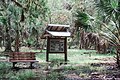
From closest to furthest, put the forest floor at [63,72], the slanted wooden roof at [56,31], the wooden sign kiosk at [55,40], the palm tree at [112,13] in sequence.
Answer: the forest floor at [63,72]
the palm tree at [112,13]
the slanted wooden roof at [56,31]
the wooden sign kiosk at [55,40]

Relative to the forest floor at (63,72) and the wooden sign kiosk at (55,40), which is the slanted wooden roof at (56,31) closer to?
the wooden sign kiosk at (55,40)

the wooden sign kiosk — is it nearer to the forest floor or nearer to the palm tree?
the forest floor

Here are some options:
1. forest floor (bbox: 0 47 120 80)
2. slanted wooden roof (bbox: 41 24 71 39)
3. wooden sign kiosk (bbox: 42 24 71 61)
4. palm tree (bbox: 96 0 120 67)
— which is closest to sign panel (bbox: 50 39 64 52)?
wooden sign kiosk (bbox: 42 24 71 61)

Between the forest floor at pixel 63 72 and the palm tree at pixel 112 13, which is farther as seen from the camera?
the palm tree at pixel 112 13

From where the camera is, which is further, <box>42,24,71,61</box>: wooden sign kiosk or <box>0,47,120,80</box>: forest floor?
<box>42,24,71,61</box>: wooden sign kiosk

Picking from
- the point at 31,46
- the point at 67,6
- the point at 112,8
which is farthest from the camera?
the point at 31,46

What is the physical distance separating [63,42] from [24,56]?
4.18 metres

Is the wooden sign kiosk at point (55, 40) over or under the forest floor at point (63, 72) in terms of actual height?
over

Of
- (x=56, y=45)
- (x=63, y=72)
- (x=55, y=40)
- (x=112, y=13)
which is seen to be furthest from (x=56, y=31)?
(x=63, y=72)

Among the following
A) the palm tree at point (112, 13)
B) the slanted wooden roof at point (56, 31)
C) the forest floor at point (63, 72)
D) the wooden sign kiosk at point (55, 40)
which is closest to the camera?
the forest floor at point (63, 72)

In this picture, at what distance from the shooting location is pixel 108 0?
12.4 metres

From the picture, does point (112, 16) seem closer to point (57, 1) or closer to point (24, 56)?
point (24, 56)

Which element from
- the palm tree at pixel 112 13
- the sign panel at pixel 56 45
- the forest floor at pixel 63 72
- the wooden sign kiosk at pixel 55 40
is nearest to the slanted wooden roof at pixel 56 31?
the wooden sign kiosk at pixel 55 40

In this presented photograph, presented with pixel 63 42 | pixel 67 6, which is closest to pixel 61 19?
pixel 67 6
